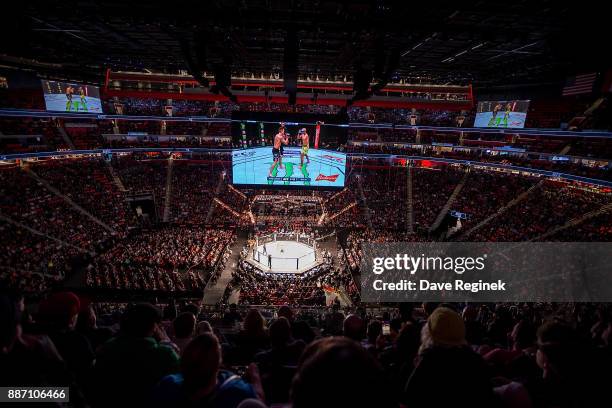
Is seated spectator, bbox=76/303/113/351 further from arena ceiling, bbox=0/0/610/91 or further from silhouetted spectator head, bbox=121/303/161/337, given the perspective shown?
arena ceiling, bbox=0/0/610/91

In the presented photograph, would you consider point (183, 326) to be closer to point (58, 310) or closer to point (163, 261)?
point (58, 310)

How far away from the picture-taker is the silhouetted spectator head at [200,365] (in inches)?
65.3

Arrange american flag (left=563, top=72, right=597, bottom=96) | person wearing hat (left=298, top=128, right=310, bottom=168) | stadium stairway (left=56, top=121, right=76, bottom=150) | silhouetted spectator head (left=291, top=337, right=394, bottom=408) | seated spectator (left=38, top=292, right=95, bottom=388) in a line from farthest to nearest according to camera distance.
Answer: stadium stairway (left=56, top=121, right=76, bottom=150) < person wearing hat (left=298, top=128, right=310, bottom=168) < american flag (left=563, top=72, right=597, bottom=96) < seated spectator (left=38, top=292, right=95, bottom=388) < silhouetted spectator head (left=291, top=337, right=394, bottom=408)

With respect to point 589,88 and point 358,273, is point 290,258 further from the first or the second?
point 589,88

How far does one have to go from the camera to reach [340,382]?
102 cm

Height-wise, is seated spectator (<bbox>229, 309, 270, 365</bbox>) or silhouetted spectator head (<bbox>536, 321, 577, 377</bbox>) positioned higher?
silhouetted spectator head (<bbox>536, 321, 577, 377</bbox>)

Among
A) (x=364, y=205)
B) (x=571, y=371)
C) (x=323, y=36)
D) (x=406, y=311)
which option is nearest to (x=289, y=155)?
(x=323, y=36)

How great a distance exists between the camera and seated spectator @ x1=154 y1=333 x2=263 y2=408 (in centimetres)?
163

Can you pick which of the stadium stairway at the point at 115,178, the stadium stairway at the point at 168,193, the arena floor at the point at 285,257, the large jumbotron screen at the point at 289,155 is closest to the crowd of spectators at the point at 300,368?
the arena floor at the point at 285,257

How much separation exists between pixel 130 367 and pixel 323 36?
44.8ft

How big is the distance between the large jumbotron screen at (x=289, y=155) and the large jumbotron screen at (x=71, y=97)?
15650mm

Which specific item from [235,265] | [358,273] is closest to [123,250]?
[235,265]

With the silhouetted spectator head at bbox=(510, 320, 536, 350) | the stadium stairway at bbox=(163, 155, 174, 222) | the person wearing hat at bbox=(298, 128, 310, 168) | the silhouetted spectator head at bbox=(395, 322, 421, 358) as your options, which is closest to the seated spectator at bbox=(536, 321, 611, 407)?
the silhouetted spectator head at bbox=(395, 322, 421, 358)

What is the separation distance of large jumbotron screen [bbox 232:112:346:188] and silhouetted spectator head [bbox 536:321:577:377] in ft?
63.9
